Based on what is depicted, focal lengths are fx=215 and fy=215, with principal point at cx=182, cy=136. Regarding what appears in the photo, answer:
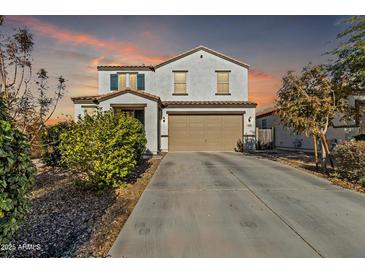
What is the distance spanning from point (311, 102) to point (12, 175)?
8974 millimetres

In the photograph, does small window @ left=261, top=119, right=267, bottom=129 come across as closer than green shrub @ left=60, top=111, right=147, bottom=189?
No

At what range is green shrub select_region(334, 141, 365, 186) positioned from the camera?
6156mm

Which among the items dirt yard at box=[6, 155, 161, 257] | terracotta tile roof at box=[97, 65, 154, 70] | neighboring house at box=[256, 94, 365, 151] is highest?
terracotta tile roof at box=[97, 65, 154, 70]

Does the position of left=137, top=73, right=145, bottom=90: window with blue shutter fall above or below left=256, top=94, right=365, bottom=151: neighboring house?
above

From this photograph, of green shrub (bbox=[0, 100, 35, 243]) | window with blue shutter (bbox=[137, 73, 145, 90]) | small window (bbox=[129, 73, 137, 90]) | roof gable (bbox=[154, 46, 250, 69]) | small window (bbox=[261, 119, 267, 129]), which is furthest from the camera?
small window (bbox=[261, 119, 267, 129])

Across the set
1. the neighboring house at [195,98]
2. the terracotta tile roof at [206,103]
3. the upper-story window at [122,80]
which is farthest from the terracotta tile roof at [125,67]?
the terracotta tile roof at [206,103]

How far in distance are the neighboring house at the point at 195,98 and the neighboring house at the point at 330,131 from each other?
11.2 feet

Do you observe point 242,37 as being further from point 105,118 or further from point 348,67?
point 105,118

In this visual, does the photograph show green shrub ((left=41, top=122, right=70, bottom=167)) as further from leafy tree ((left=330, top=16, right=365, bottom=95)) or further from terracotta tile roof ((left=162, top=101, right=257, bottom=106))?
leafy tree ((left=330, top=16, right=365, bottom=95))

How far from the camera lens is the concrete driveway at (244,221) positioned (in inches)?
121

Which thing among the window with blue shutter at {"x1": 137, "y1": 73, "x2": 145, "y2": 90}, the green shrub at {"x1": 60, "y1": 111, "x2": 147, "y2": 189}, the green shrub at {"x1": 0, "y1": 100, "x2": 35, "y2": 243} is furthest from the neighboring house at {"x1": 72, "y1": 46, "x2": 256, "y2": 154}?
the green shrub at {"x1": 0, "y1": 100, "x2": 35, "y2": 243}

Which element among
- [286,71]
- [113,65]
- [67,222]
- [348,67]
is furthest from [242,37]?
[113,65]

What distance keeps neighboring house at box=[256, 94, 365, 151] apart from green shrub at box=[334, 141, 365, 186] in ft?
10.3

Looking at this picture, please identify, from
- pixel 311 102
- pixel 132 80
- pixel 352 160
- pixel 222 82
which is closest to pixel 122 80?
pixel 132 80
